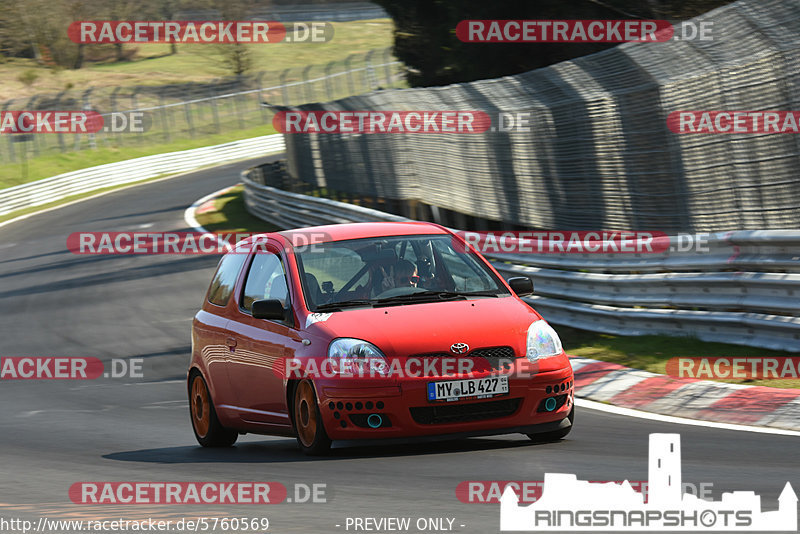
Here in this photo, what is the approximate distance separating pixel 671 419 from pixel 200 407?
3.35m

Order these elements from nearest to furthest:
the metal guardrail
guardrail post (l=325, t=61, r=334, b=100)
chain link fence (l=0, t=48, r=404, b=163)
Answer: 1. the metal guardrail
2. chain link fence (l=0, t=48, r=404, b=163)
3. guardrail post (l=325, t=61, r=334, b=100)

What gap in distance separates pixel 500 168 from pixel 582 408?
8.45m

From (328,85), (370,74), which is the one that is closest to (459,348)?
(328,85)

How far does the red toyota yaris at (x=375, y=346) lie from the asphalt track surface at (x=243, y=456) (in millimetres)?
221

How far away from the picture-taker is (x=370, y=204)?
24.4 m

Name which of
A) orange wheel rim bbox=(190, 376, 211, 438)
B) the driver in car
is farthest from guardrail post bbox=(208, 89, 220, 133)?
the driver in car

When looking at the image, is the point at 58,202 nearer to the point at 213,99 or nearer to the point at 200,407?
the point at 213,99

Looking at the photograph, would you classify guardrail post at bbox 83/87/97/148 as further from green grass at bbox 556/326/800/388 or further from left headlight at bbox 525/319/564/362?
left headlight at bbox 525/319/564/362

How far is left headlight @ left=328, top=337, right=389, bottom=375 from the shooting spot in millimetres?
7000

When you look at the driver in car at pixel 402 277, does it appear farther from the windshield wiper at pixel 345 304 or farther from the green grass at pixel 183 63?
the green grass at pixel 183 63

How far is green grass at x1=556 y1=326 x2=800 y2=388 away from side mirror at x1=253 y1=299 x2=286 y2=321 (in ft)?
11.9

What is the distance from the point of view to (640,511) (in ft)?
16.1

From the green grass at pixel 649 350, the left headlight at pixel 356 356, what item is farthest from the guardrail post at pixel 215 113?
the left headlight at pixel 356 356

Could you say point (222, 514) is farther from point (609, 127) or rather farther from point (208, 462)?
point (609, 127)
